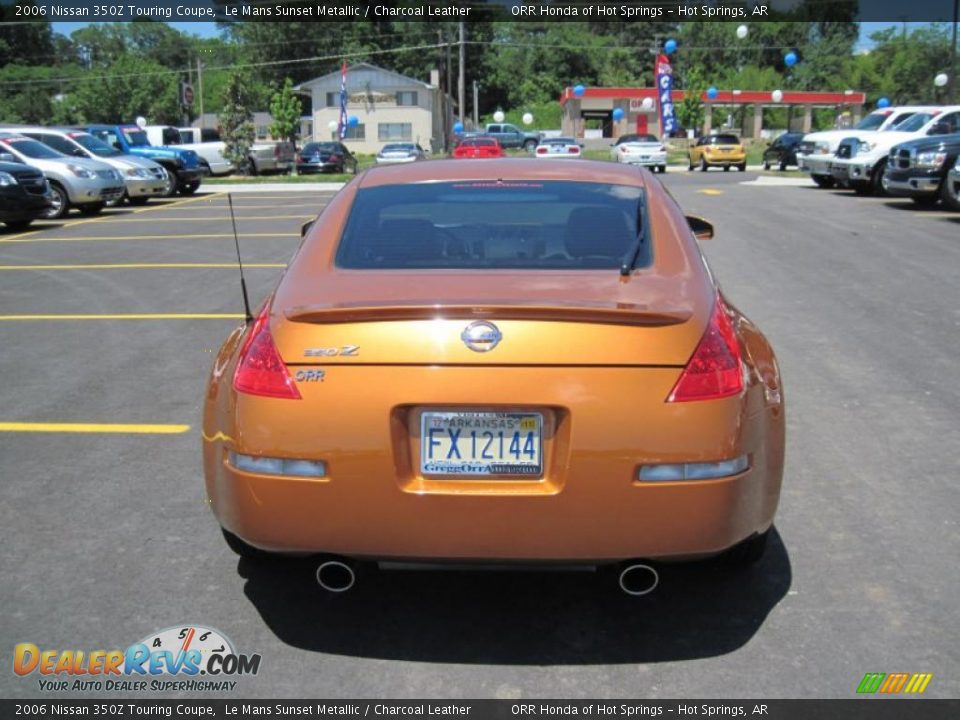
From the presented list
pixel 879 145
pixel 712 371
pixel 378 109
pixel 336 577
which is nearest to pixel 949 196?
pixel 879 145

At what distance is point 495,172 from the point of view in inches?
174

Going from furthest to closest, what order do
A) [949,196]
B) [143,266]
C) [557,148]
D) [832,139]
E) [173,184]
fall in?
[557,148]
[173,184]
[832,139]
[949,196]
[143,266]

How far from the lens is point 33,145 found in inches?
800

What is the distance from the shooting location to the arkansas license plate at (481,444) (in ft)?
10.1

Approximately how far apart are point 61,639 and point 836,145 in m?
24.1

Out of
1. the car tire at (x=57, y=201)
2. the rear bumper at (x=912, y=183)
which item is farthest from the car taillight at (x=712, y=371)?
the car tire at (x=57, y=201)

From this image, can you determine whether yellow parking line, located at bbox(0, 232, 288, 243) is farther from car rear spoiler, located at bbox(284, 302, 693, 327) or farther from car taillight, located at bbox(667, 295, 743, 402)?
car taillight, located at bbox(667, 295, 743, 402)

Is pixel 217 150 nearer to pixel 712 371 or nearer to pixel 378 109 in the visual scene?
pixel 378 109

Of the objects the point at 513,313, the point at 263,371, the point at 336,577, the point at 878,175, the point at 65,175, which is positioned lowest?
the point at 336,577

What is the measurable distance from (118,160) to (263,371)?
21.6 m

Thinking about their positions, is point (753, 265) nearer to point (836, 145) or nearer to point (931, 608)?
point (931, 608)

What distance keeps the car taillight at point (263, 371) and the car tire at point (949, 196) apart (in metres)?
15.5

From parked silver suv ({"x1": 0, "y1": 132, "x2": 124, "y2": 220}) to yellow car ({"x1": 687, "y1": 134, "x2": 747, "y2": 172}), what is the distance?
25062 mm
